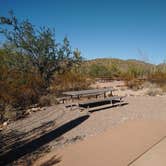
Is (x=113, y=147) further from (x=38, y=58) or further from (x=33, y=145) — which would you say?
(x=38, y=58)

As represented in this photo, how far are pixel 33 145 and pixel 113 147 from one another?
1954 mm

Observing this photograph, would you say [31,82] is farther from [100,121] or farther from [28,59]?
[100,121]

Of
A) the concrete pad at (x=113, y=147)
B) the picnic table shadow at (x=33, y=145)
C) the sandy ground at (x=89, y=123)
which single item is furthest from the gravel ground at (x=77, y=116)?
the concrete pad at (x=113, y=147)

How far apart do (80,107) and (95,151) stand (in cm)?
489

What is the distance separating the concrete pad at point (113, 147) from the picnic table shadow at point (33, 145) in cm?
70

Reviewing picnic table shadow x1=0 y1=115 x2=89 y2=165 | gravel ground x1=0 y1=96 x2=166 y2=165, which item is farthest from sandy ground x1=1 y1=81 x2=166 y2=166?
picnic table shadow x1=0 y1=115 x2=89 y2=165

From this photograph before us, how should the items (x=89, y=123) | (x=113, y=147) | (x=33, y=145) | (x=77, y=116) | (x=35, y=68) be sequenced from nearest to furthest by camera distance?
(x=113, y=147) → (x=33, y=145) → (x=89, y=123) → (x=77, y=116) → (x=35, y=68)

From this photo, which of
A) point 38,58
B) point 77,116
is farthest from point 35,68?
point 77,116

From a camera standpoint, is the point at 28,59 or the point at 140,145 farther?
the point at 28,59

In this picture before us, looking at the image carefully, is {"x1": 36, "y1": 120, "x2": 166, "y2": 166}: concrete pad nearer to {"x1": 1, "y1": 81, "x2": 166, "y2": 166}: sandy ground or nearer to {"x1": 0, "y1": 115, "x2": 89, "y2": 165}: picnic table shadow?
{"x1": 1, "y1": 81, "x2": 166, "y2": 166}: sandy ground

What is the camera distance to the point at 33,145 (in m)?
5.36

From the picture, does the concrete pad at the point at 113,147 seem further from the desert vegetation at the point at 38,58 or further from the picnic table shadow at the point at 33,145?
the desert vegetation at the point at 38,58

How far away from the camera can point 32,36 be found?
1510 cm

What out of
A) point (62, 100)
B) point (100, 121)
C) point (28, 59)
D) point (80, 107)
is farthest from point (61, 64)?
point (100, 121)
